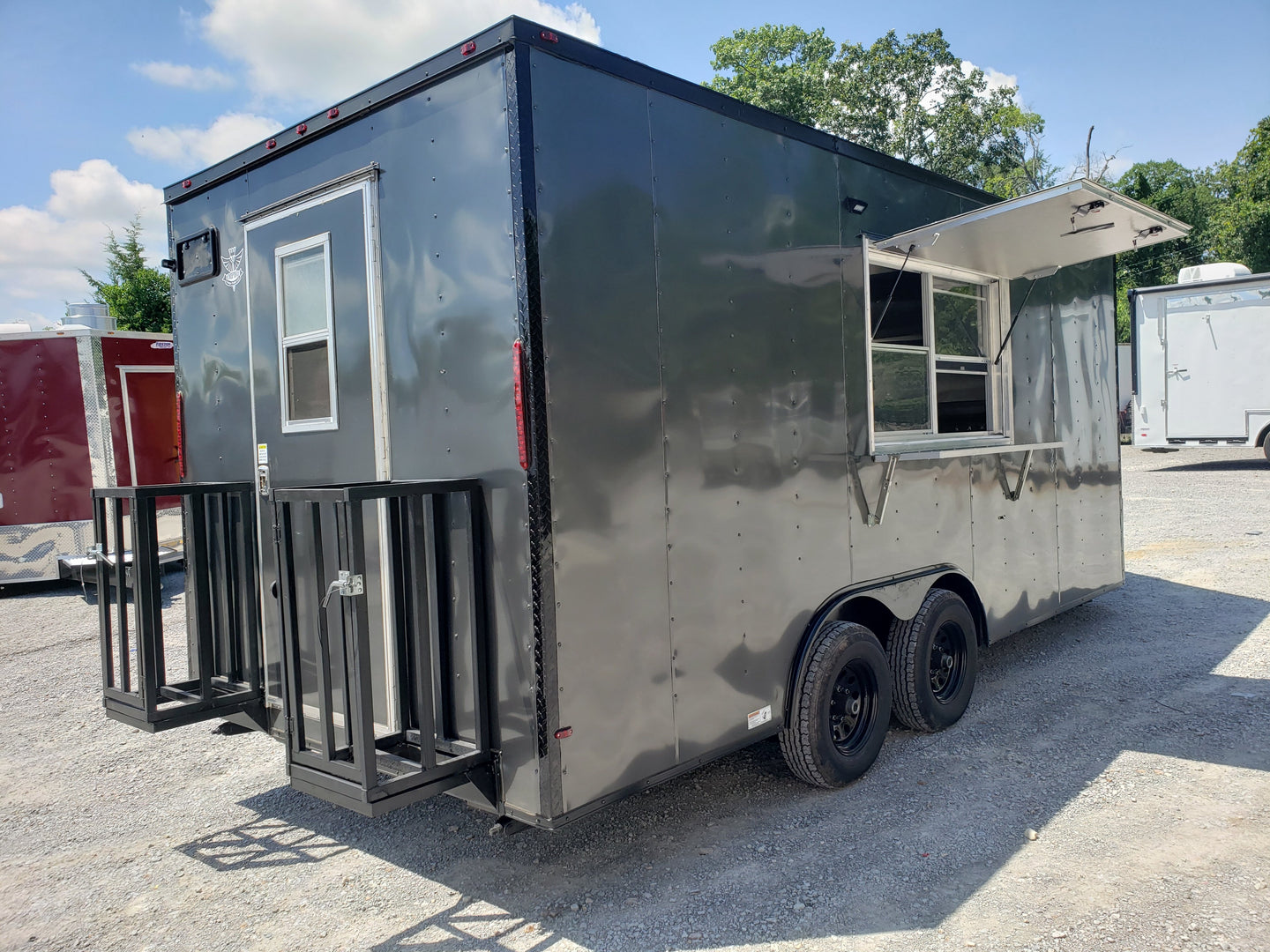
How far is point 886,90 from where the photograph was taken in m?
26.9

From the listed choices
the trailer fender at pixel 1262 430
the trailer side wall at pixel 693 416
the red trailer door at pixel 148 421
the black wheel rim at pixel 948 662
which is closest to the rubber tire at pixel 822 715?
the trailer side wall at pixel 693 416

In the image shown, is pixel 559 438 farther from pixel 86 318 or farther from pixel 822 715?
pixel 86 318

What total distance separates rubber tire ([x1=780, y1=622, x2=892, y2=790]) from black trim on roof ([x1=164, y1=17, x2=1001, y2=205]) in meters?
2.31

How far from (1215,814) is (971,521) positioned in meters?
1.86

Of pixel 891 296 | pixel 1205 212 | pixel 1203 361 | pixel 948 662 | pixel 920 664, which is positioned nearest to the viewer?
pixel 920 664

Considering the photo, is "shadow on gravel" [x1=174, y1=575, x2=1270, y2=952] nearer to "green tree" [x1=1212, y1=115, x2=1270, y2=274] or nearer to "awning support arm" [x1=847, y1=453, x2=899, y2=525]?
"awning support arm" [x1=847, y1=453, x2=899, y2=525]

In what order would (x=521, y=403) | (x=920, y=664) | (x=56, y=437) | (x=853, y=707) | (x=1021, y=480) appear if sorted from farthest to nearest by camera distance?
(x=56, y=437) → (x=1021, y=480) → (x=920, y=664) → (x=853, y=707) → (x=521, y=403)

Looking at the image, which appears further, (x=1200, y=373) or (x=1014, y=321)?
(x=1200, y=373)

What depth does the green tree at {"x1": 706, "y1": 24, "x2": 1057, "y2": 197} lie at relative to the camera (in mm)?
→ 26531

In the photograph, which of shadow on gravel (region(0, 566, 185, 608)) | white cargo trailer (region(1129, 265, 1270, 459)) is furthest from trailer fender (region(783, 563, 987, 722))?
white cargo trailer (region(1129, 265, 1270, 459))

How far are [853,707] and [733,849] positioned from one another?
1.00 m

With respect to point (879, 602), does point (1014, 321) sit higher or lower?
higher

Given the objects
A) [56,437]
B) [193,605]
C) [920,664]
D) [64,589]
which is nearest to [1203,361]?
[920,664]

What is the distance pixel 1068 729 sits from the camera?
4727 mm
